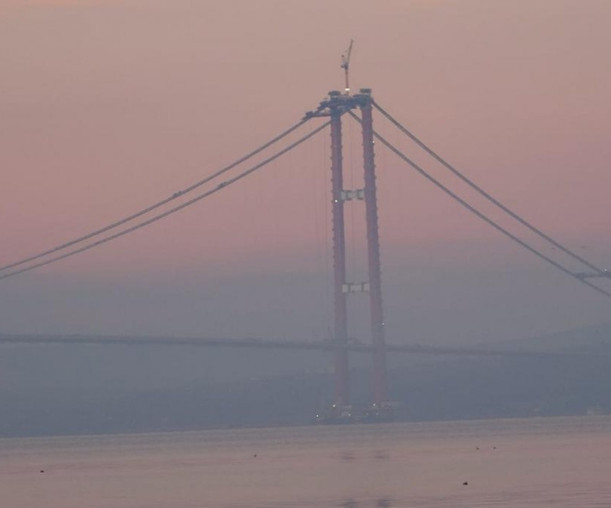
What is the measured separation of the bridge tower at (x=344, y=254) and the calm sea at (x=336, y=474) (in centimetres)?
485

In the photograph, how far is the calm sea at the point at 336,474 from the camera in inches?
1334

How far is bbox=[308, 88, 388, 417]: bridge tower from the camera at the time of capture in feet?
244

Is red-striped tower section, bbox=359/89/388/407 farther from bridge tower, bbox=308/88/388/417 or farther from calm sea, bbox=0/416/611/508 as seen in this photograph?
calm sea, bbox=0/416/611/508

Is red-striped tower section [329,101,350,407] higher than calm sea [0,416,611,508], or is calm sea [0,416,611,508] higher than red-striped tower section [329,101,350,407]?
red-striped tower section [329,101,350,407]

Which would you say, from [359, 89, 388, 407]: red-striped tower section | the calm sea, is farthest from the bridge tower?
the calm sea

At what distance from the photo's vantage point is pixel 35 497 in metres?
39.6

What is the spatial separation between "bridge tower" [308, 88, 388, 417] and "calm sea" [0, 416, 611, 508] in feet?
15.9

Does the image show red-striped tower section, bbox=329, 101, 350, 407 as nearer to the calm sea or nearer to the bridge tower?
the bridge tower

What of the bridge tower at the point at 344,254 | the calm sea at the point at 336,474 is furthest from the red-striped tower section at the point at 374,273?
the calm sea at the point at 336,474

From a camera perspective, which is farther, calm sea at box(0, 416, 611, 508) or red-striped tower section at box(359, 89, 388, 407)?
red-striped tower section at box(359, 89, 388, 407)

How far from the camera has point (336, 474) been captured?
4328 centimetres

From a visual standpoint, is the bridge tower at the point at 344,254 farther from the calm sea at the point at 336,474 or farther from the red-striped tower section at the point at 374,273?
the calm sea at the point at 336,474

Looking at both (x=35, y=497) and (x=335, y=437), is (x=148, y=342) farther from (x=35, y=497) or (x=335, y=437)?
(x=35, y=497)

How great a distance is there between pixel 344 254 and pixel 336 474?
33884 millimetres
